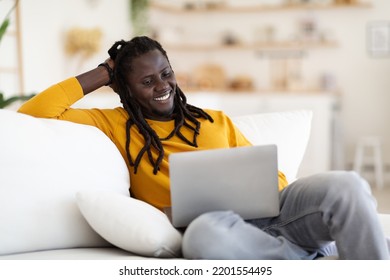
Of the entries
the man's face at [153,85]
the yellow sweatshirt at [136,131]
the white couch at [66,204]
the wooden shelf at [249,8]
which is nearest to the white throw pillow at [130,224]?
the white couch at [66,204]

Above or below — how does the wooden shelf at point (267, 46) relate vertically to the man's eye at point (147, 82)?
below

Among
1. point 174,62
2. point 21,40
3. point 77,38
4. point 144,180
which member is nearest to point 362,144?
point 174,62

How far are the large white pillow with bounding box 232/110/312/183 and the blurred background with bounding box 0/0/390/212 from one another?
295cm

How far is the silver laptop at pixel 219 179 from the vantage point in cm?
143

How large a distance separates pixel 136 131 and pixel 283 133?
597mm

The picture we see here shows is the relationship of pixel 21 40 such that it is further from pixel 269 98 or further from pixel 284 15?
pixel 284 15

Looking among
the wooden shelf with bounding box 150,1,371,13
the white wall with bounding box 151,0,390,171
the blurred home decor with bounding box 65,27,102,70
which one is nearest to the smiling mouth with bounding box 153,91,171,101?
the blurred home decor with bounding box 65,27,102,70

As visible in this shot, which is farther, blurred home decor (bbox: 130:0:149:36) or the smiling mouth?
blurred home decor (bbox: 130:0:149:36)

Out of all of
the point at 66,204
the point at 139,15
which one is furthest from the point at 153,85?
the point at 139,15

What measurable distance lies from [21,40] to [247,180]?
131 inches

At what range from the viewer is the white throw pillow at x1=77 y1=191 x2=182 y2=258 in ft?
4.66

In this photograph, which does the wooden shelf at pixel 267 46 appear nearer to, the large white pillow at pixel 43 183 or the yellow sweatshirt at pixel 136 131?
the yellow sweatshirt at pixel 136 131

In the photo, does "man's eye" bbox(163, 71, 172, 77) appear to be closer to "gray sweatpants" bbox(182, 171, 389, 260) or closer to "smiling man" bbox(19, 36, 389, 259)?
"smiling man" bbox(19, 36, 389, 259)

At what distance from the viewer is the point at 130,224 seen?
144 cm
